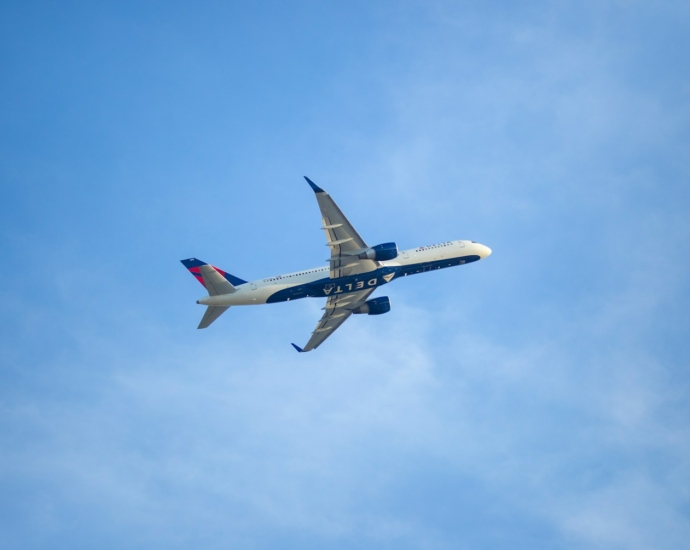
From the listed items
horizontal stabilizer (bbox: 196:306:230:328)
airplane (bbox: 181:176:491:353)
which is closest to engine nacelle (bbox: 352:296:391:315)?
airplane (bbox: 181:176:491:353)

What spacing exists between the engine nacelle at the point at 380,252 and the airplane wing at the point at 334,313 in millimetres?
7586

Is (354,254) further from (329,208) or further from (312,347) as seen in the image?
(312,347)

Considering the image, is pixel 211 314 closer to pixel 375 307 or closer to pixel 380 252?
pixel 380 252

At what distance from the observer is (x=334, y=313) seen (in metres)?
91.3

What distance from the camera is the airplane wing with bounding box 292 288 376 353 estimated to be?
3484 inches

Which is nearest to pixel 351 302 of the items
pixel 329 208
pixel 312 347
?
pixel 312 347

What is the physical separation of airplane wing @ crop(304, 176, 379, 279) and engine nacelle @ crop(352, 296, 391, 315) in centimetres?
878

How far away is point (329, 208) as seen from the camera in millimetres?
75000

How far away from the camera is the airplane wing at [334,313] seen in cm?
8850

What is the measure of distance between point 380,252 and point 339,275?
5.16m

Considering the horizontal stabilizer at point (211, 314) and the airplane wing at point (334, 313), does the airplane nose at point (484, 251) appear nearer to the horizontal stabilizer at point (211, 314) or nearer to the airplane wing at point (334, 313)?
the airplane wing at point (334, 313)

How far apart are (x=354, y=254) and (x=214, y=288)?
46.1 ft

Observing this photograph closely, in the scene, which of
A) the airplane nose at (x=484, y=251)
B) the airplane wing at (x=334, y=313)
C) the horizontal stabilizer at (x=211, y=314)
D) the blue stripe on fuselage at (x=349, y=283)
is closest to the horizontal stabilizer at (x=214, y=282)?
the horizontal stabilizer at (x=211, y=314)

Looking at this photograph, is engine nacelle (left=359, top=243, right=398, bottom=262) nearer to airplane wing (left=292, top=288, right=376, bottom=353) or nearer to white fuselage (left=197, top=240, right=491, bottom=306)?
white fuselage (left=197, top=240, right=491, bottom=306)
